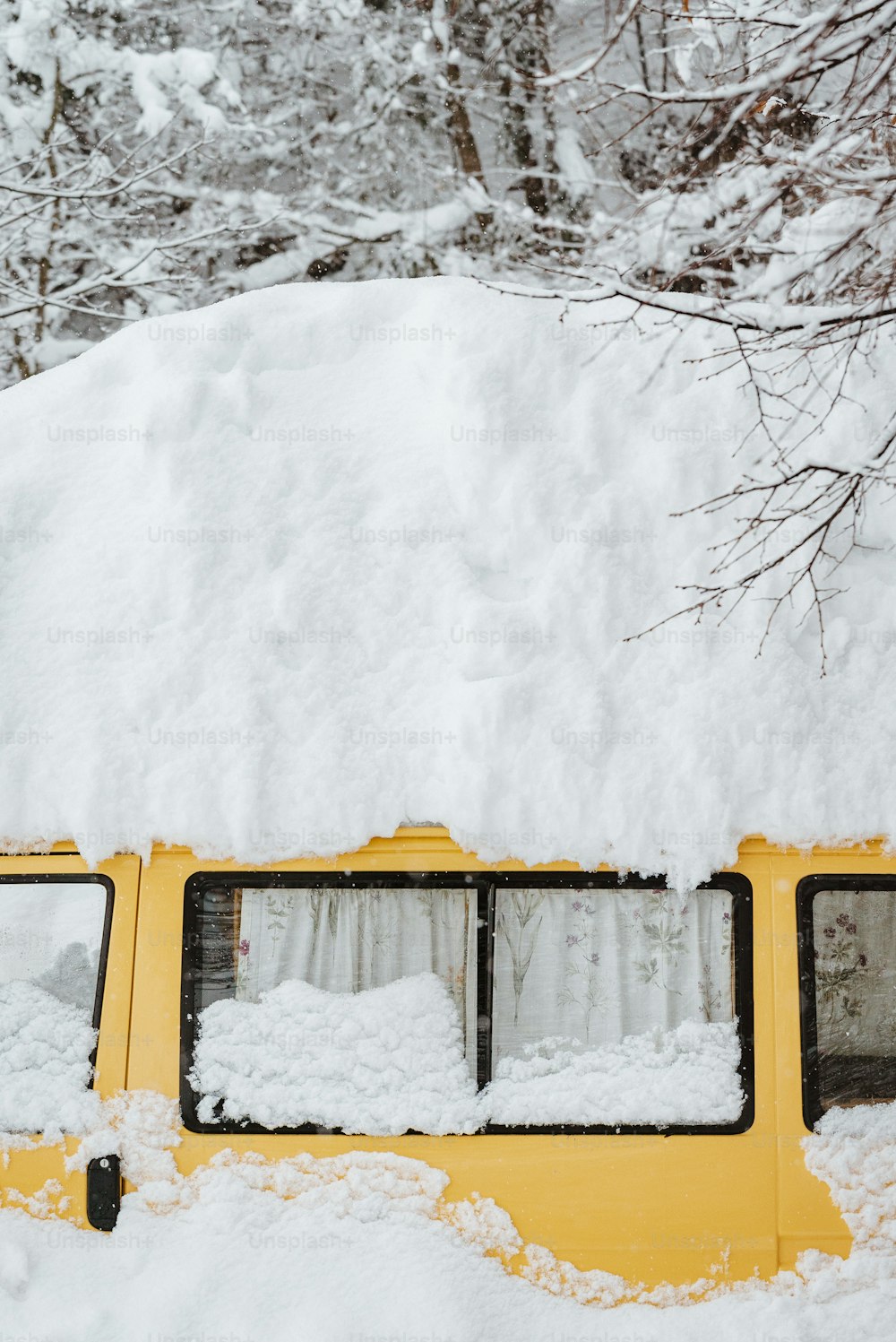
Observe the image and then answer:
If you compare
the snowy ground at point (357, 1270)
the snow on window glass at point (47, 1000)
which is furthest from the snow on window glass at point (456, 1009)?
the snow on window glass at point (47, 1000)

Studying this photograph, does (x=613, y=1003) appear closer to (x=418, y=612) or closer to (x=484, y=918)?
(x=484, y=918)

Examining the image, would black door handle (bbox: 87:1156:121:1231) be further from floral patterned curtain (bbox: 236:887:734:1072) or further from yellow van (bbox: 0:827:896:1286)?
floral patterned curtain (bbox: 236:887:734:1072)

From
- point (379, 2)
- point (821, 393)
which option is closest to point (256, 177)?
point (379, 2)

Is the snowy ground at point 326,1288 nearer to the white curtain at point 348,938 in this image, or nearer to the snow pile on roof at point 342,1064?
the snow pile on roof at point 342,1064

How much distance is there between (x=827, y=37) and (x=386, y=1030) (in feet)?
9.05

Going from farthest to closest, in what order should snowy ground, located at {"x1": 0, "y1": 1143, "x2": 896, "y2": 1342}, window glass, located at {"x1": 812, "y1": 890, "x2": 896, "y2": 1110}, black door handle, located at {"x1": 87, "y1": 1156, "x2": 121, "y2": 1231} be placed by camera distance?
1. window glass, located at {"x1": 812, "y1": 890, "x2": 896, "y2": 1110}
2. black door handle, located at {"x1": 87, "y1": 1156, "x2": 121, "y2": 1231}
3. snowy ground, located at {"x1": 0, "y1": 1143, "x2": 896, "y2": 1342}

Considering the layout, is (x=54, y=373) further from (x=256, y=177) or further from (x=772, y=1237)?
(x=256, y=177)

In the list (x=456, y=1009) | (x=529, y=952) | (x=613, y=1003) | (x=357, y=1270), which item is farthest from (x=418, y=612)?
(x=357, y=1270)

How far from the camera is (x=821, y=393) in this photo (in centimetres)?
369

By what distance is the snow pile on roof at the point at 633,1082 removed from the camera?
296cm

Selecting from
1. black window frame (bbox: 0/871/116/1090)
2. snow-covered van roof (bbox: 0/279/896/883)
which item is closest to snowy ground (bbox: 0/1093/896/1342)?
black window frame (bbox: 0/871/116/1090)

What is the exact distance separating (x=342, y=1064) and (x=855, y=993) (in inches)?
56.2

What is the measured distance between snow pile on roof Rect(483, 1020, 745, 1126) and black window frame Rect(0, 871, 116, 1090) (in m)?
1.07

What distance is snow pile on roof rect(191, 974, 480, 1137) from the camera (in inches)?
116
